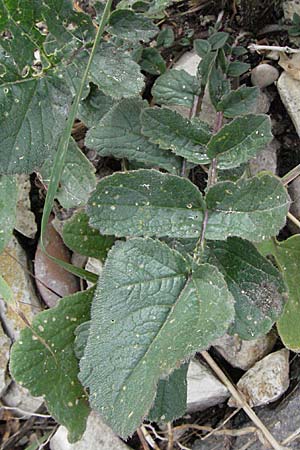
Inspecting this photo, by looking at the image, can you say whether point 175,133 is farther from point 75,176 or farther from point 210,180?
point 75,176

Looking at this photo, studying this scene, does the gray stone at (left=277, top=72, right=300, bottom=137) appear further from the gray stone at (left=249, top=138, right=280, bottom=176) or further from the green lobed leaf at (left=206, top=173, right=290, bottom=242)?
the green lobed leaf at (left=206, top=173, right=290, bottom=242)

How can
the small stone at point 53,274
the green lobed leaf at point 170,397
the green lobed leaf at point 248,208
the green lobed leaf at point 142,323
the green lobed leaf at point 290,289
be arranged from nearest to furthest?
the green lobed leaf at point 142,323
the green lobed leaf at point 248,208
the green lobed leaf at point 170,397
the green lobed leaf at point 290,289
the small stone at point 53,274

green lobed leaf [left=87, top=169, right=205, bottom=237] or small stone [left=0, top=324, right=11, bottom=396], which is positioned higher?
green lobed leaf [left=87, top=169, right=205, bottom=237]

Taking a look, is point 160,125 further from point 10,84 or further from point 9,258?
point 9,258

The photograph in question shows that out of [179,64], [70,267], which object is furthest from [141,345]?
[179,64]

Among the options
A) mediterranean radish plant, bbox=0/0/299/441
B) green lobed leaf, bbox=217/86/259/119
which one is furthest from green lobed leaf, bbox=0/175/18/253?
green lobed leaf, bbox=217/86/259/119

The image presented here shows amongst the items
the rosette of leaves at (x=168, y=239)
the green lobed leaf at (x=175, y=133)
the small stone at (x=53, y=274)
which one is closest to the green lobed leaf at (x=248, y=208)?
the rosette of leaves at (x=168, y=239)

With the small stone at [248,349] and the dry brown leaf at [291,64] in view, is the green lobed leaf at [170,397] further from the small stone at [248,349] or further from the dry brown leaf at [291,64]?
the dry brown leaf at [291,64]
